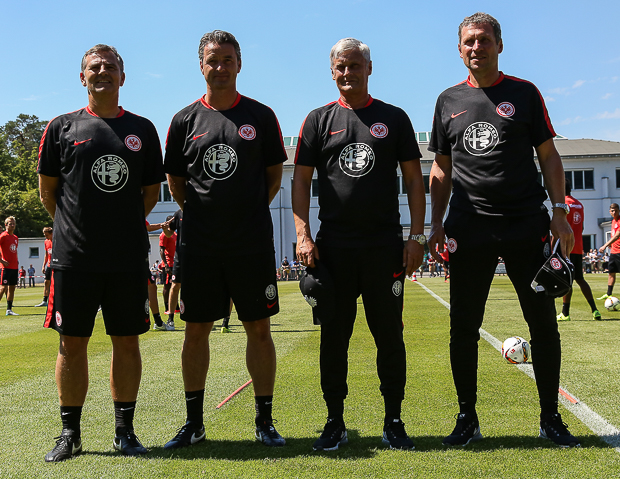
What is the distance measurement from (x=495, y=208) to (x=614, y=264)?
1163cm

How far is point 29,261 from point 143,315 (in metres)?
46.7

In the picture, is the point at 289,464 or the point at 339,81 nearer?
the point at 289,464

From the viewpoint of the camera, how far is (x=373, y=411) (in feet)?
14.2

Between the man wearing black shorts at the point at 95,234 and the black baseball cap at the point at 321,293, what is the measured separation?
3.44 feet

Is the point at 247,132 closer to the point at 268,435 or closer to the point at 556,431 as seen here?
the point at 268,435

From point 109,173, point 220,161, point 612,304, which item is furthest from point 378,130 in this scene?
point 612,304

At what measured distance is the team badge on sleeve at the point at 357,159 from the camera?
11.8 ft

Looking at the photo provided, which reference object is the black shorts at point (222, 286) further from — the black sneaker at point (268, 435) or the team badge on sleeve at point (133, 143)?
the team badge on sleeve at point (133, 143)

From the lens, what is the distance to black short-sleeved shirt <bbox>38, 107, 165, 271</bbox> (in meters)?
3.54

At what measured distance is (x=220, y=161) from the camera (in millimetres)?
3645

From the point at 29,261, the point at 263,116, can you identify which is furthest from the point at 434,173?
the point at 29,261

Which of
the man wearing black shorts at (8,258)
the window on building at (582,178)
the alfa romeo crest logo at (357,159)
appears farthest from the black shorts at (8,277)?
the window on building at (582,178)

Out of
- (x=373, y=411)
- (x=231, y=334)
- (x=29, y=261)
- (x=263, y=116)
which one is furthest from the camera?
(x=29, y=261)

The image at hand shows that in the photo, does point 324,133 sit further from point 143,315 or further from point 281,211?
point 281,211
